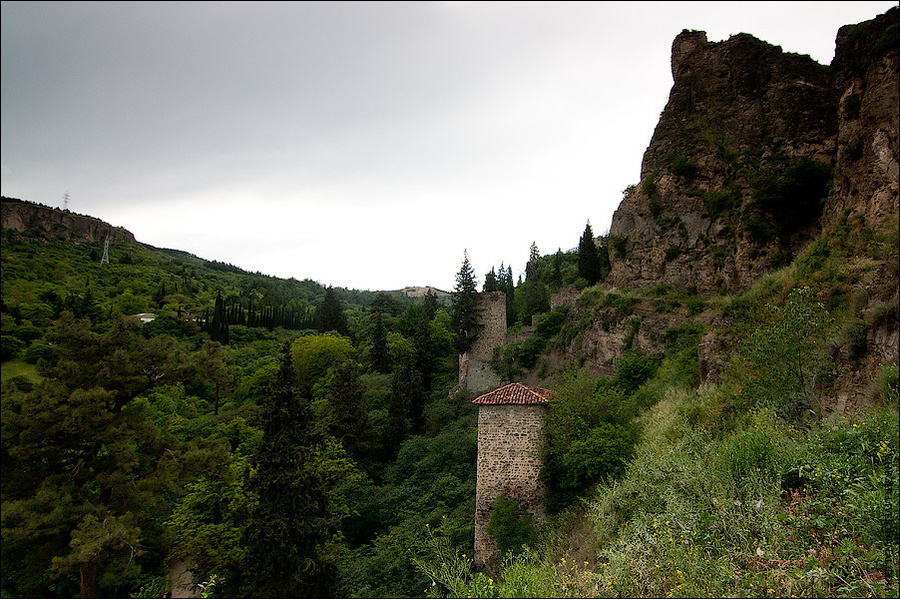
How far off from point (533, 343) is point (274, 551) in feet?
68.5

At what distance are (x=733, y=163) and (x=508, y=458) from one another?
709 inches

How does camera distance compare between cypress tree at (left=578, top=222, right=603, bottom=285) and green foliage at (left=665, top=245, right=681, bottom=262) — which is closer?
green foliage at (left=665, top=245, right=681, bottom=262)

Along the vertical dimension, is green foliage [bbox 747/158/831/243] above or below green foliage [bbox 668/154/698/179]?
below

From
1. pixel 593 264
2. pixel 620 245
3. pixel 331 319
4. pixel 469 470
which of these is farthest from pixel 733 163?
pixel 331 319

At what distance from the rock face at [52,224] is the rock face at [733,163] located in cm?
7122

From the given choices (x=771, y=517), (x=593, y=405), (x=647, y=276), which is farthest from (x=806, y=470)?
(x=647, y=276)

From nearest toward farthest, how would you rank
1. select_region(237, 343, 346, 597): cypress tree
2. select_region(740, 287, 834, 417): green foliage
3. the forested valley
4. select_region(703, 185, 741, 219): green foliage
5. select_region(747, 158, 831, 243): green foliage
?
the forested valley < select_region(740, 287, 834, 417): green foliage < select_region(237, 343, 346, 597): cypress tree < select_region(747, 158, 831, 243): green foliage < select_region(703, 185, 741, 219): green foliage

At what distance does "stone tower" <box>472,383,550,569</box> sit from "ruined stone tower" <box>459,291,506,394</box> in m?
17.3

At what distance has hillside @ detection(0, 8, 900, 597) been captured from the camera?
5.45 meters

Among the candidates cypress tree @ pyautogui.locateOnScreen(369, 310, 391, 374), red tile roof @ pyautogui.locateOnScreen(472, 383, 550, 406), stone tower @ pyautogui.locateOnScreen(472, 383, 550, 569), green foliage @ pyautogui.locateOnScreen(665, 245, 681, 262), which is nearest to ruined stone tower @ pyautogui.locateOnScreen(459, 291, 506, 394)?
cypress tree @ pyautogui.locateOnScreen(369, 310, 391, 374)

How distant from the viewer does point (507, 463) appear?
40.6 ft

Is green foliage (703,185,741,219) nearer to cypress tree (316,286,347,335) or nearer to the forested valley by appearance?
the forested valley

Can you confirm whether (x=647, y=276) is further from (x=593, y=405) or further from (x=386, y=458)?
(x=386, y=458)

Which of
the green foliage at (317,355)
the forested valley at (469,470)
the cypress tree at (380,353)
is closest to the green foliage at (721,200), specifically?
the forested valley at (469,470)
